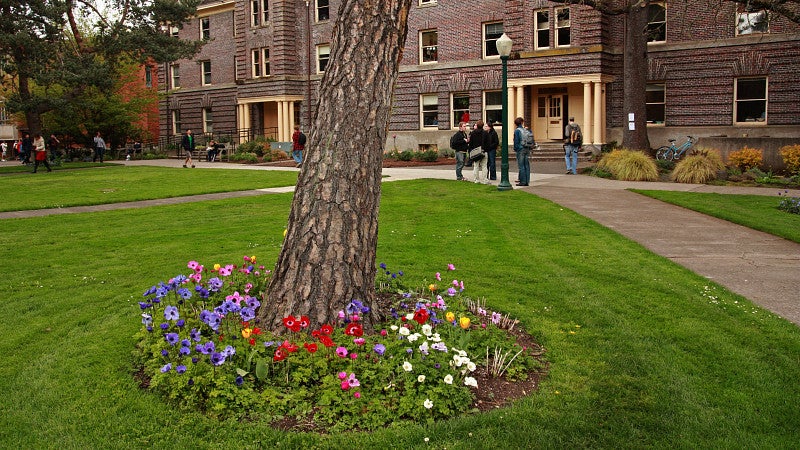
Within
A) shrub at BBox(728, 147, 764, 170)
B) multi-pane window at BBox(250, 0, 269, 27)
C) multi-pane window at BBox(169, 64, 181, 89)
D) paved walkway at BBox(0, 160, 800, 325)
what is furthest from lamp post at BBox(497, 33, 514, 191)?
multi-pane window at BBox(169, 64, 181, 89)

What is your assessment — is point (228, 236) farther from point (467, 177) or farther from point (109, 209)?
point (467, 177)

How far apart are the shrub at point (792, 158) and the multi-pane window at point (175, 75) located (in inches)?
1738

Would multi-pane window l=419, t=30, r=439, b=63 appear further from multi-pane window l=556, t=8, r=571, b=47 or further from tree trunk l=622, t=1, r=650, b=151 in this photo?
tree trunk l=622, t=1, r=650, b=151

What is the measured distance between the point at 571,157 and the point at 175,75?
38.4 metres

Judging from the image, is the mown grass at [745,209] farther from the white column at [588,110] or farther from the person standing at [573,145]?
the white column at [588,110]

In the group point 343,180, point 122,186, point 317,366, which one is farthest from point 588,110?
point 317,366

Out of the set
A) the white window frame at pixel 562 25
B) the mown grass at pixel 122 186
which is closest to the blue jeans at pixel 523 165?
the mown grass at pixel 122 186

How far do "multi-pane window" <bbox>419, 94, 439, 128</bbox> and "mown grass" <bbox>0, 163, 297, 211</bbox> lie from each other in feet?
44.6

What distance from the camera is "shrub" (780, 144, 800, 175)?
22.3 meters

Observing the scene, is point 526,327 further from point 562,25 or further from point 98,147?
point 98,147

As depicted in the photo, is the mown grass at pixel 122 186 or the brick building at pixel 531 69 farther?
the brick building at pixel 531 69

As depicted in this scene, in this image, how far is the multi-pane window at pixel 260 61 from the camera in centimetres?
4803

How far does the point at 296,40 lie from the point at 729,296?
41762 mm

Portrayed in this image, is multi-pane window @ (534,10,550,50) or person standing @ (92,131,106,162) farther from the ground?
multi-pane window @ (534,10,550,50)
